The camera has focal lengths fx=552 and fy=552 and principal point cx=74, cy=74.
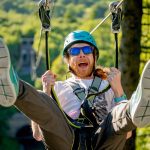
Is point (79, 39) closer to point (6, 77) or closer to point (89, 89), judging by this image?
point (89, 89)

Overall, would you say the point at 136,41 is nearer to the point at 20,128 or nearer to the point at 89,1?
the point at 20,128

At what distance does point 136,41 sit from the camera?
6.26 meters

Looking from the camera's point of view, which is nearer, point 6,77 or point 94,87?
point 6,77

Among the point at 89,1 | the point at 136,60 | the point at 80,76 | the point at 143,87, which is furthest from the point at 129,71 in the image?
the point at 89,1

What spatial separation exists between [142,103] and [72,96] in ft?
2.84

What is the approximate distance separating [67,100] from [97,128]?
37 centimetres

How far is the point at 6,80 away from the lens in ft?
10.4

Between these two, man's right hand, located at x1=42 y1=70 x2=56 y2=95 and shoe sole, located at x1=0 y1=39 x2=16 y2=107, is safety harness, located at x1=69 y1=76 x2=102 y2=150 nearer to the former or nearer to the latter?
man's right hand, located at x1=42 y1=70 x2=56 y2=95

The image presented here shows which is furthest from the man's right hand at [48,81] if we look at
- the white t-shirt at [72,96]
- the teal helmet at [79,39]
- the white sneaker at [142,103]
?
the white sneaker at [142,103]

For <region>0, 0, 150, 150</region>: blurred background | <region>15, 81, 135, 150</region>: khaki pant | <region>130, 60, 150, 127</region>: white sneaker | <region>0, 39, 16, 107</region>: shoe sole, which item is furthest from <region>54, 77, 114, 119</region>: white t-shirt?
<region>0, 39, 16, 107</region>: shoe sole

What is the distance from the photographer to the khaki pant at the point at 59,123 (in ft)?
11.0

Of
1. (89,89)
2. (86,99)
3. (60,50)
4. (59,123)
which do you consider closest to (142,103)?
(59,123)

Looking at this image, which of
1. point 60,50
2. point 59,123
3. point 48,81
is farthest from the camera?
point 60,50

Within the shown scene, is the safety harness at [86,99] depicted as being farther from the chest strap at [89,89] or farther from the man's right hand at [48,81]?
the man's right hand at [48,81]
